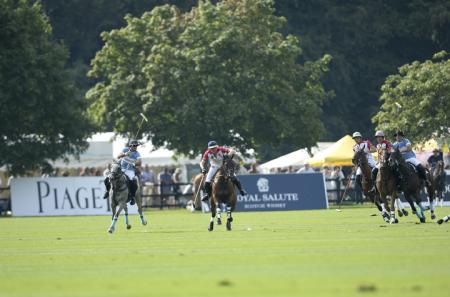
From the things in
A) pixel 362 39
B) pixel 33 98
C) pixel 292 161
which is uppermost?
pixel 362 39

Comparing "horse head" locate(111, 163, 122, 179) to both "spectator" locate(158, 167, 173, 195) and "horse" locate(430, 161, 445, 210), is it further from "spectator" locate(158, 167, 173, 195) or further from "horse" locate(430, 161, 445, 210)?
"spectator" locate(158, 167, 173, 195)

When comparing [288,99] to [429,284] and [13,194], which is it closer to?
[13,194]

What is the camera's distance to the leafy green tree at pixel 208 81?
51.6 meters

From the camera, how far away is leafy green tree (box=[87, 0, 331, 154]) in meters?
51.6

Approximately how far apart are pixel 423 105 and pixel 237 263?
35432 millimetres

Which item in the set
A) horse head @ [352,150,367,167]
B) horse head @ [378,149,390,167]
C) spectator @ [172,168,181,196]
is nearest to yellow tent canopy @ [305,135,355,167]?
spectator @ [172,168,181,196]

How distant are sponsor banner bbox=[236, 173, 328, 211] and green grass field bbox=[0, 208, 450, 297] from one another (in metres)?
19.1

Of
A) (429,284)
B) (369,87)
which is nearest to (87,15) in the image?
(369,87)

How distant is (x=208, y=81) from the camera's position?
51.1 m

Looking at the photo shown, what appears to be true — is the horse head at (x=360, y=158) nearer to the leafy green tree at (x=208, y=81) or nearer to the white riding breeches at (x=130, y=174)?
the white riding breeches at (x=130, y=174)

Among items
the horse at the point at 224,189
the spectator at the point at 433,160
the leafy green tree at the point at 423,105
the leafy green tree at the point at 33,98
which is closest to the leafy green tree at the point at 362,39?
the leafy green tree at the point at 423,105

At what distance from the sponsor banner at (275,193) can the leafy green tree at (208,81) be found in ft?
22.6

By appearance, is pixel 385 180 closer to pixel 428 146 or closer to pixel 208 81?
pixel 208 81

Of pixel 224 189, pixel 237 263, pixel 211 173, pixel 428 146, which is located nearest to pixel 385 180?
pixel 224 189
